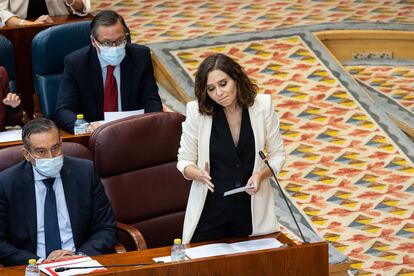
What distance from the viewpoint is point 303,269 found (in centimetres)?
385

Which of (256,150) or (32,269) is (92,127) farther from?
(32,269)

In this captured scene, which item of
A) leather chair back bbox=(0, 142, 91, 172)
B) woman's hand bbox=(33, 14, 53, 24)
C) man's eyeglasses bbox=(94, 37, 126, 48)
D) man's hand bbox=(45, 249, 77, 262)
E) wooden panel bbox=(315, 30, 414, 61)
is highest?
woman's hand bbox=(33, 14, 53, 24)

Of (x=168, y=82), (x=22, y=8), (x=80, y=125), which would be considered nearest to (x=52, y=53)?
(x=80, y=125)

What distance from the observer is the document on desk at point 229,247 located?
405 centimetres

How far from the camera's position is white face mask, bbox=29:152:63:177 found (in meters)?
4.22

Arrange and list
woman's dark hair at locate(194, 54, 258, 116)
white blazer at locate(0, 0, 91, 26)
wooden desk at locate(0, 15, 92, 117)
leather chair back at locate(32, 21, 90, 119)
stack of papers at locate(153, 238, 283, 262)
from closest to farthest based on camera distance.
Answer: stack of papers at locate(153, 238, 283, 262), woman's dark hair at locate(194, 54, 258, 116), leather chair back at locate(32, 21, 90, 119), wooden desk at locate(0, 15, 92, 117), white blazer at locate(0, 0, 91, 26)

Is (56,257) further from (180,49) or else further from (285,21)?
(285,21)

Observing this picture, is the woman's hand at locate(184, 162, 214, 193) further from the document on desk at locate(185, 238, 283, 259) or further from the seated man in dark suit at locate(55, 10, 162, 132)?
the seated man in dark suit at locate(55, 10, 162, 132)

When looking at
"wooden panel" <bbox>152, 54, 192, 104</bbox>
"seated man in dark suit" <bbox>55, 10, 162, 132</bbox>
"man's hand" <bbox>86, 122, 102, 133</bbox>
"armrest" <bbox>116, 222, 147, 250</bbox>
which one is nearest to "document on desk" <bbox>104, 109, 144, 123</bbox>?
"man's hand" <bbox>86, 122, 102, 133</bbox>

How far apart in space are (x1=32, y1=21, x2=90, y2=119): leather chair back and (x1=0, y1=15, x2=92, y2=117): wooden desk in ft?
1.53

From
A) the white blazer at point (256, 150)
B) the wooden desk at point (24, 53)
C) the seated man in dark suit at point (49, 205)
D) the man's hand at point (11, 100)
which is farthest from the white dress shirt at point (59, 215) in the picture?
the wooden desk at point (24, 53)

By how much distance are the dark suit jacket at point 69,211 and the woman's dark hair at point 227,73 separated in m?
0.56

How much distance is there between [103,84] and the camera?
553 cm

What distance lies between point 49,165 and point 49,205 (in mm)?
185
